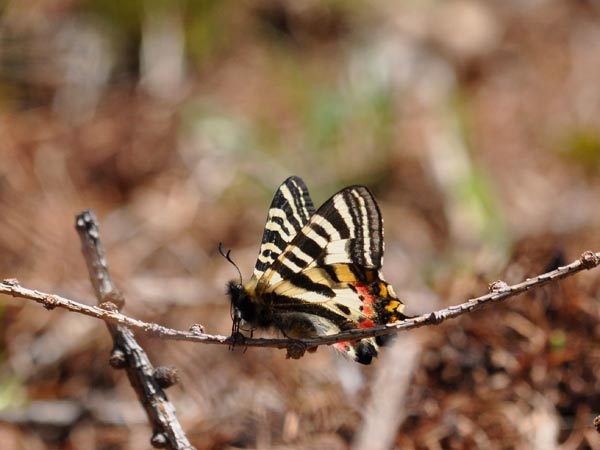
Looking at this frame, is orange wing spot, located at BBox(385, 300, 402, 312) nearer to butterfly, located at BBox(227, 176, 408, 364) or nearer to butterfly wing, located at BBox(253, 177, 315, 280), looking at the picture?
butterfly, located at BBox(227, 176, 408, 364)

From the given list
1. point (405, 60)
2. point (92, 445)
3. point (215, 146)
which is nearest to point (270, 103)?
point (215, 146)

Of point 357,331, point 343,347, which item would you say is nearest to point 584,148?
point 343,347

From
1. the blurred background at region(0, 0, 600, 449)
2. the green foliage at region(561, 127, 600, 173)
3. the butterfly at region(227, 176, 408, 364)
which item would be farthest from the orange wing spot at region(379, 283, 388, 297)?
the green foliage at region(561, 127, 600, 173)

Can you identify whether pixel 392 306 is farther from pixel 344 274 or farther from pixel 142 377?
pixel 142 377

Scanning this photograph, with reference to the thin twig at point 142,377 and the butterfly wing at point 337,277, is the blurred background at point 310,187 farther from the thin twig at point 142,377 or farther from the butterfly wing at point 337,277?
the thin twig at point 142,377

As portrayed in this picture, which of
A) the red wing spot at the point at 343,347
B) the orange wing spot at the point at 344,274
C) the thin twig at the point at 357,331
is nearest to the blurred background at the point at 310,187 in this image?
the red wing spot at the point at 343,347

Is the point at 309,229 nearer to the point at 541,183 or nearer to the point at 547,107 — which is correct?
the point at 541,183
